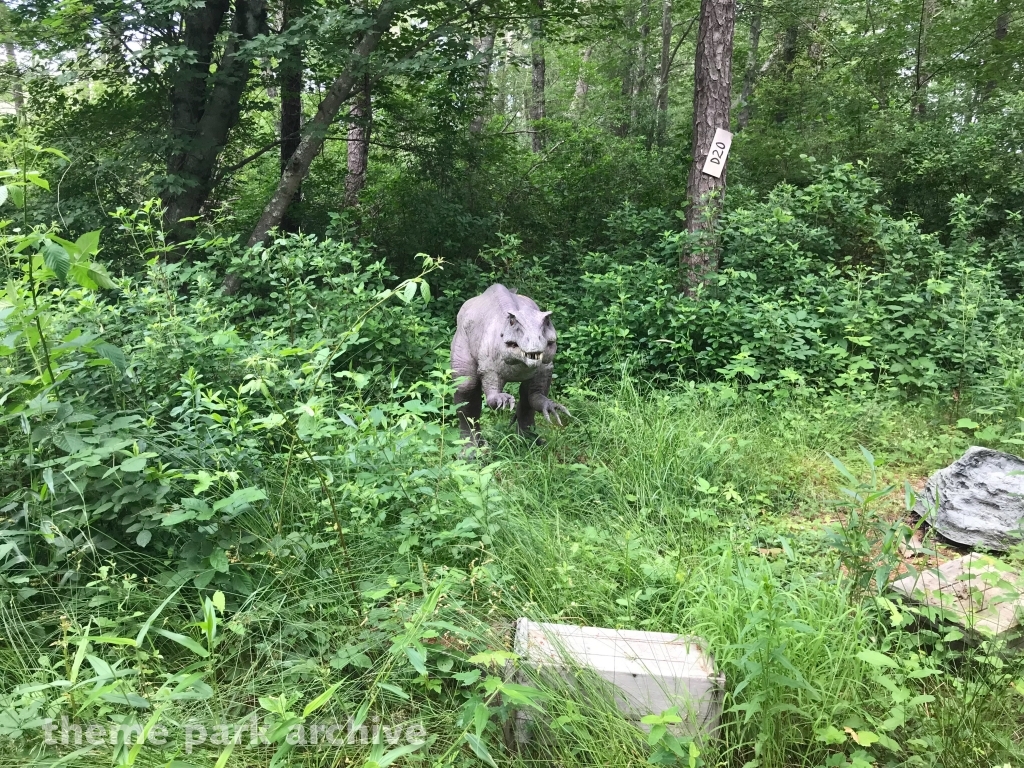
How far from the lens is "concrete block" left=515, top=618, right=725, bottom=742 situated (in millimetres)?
1954

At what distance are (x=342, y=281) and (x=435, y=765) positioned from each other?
12.9 feet

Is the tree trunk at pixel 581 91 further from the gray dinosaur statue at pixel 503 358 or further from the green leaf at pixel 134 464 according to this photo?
the green leaf at pixel 134 464

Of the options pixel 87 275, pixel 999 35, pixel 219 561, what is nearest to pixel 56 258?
pixel 87 275

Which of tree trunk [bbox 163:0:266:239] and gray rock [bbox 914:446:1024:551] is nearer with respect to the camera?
gray rock [bbox 914:446:1024:551]

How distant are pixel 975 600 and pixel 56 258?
10.7 ft

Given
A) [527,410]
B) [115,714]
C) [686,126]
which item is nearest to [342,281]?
[527,410]

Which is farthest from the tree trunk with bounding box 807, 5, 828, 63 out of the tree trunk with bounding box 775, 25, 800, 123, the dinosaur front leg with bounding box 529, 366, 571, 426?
the dinosaur front leg with bounding box 529, 366, 571, 426

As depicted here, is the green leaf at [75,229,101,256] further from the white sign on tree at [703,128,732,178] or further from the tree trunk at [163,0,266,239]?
the white sign on tree at [703,128,732,178]

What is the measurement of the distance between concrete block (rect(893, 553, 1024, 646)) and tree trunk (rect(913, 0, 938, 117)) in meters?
8.97

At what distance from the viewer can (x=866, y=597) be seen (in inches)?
88.9

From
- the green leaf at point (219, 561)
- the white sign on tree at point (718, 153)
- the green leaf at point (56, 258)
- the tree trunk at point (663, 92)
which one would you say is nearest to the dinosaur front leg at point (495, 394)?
the green leaf at point (219, 561)

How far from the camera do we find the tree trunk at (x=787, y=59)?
996cm

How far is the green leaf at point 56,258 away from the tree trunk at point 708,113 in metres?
4.87

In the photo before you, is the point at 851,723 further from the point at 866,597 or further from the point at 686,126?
the point at 686,126
